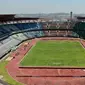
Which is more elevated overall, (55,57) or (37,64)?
(37,64)

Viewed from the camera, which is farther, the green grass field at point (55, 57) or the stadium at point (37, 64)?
the green grass field at point (55, 57)

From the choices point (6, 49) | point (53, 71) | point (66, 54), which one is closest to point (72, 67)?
point (53, 71)

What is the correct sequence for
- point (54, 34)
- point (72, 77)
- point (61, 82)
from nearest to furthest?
point (61, 82) → point (72, 77) → point (54, 34)

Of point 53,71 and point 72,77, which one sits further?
point 53,71

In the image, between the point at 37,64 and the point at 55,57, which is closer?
the point at 37,64

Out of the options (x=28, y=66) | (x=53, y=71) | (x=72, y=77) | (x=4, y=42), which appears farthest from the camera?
(x=4, y=42)

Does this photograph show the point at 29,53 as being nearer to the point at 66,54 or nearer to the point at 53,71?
the point at 66,54

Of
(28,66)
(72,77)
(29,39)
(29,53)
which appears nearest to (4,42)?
(29,53)

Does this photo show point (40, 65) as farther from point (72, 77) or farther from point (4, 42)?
point (4, 42)

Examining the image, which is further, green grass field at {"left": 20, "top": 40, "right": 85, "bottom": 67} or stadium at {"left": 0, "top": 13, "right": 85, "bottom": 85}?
green grass field at {"left": 20, "top": 40, "right": 85, "bottom": 67}
